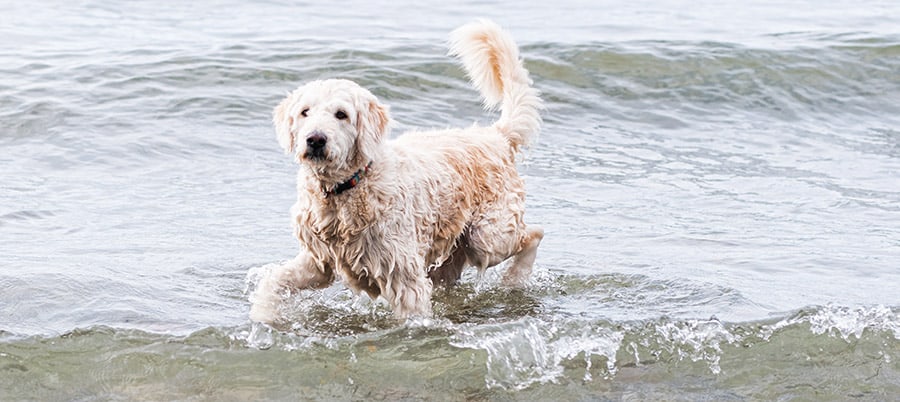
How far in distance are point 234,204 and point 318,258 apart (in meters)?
3.35

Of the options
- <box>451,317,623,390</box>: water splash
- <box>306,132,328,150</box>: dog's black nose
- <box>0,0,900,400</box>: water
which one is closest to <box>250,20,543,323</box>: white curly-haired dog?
<box>306,132,328,150</box>: dog's black nose

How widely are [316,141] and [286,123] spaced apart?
44 centimetres

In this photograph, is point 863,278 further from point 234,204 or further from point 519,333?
point 234,204

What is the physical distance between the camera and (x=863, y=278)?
7.64 m

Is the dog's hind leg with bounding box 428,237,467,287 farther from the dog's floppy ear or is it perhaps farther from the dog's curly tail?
the dog's floppy ear

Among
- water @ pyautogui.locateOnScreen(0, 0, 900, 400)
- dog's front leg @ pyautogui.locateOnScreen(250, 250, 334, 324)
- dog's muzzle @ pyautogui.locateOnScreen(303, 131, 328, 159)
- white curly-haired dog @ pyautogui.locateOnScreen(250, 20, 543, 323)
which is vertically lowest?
water @ pyautogui.locateOnScreen(0, 0, 900, 400)

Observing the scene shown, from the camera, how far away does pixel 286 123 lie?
229 inches

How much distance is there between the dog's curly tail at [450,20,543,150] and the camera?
7410 mm

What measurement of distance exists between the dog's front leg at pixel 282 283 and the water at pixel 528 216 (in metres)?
0.13

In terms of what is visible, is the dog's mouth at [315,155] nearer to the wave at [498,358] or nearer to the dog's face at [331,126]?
the dog's face at [331,126]

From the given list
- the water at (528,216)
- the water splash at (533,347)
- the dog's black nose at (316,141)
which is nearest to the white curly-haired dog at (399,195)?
the dog's black nose at (316,141)

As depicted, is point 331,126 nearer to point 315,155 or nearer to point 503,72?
point 315,155

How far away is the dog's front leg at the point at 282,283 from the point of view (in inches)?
244

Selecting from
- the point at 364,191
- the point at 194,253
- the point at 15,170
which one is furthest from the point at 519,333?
the point at 15,170
